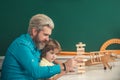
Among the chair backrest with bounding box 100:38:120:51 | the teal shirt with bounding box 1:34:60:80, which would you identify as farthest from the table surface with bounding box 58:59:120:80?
the teal shirt with bounding box 1:34:60:80

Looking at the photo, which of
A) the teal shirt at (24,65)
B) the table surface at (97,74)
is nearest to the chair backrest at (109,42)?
the table surface at (97,74)

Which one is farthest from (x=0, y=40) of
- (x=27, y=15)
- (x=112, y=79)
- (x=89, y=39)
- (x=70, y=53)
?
(x=112, y=79)

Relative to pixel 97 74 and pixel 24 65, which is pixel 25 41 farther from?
pixel 97 74

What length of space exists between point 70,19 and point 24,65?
881mm

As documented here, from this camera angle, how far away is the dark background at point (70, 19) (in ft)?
7.23

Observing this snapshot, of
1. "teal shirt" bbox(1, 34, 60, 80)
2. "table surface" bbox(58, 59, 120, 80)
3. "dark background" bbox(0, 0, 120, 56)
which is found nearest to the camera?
"teal shirt" bbox(1, 34, 60, 80)

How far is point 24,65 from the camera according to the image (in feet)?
4.81

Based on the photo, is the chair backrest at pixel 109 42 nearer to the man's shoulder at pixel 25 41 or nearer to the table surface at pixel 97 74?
the table surface at pixel 97 74

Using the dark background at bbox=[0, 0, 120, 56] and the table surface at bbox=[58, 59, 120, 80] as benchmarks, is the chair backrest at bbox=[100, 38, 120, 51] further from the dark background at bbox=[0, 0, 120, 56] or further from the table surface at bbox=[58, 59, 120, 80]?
Answer: the table surface at bbox=[58, 59, 120, 80]

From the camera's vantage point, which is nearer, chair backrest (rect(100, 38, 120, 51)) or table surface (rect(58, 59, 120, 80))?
table surface (rect(58, 59, 120, 80))

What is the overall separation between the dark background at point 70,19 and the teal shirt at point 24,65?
0.70 metres

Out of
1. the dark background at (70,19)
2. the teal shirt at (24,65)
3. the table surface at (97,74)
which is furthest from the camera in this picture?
the dark background at (70,19)

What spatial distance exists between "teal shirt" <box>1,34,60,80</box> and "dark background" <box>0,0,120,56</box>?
70 cm

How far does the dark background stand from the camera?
2203 mm
